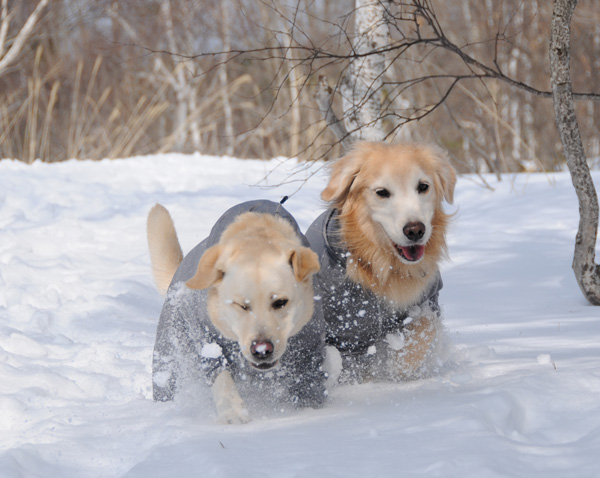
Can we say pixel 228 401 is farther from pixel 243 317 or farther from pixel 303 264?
pixel 303 264

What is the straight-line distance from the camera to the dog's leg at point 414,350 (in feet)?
10.8

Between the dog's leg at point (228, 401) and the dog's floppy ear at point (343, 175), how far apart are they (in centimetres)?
102

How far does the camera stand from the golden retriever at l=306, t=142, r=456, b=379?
10.8ft

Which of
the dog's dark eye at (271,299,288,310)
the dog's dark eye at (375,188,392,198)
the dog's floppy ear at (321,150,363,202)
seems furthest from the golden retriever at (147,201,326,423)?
the dog's dark eye at (375,188,392,198)

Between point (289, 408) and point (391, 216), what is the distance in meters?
0.94

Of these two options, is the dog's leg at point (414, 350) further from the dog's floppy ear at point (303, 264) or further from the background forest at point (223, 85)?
the background forest at point (223, 85)

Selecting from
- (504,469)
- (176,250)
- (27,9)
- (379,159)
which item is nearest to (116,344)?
(176,250)

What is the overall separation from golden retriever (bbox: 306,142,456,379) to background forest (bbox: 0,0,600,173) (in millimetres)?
5302

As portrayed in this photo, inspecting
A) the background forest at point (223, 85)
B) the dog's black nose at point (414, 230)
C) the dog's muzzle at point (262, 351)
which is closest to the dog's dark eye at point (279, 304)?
the dog's muzzle at point (262, 351)

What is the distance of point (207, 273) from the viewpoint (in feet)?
9.13

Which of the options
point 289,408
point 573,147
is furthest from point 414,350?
point 573,147

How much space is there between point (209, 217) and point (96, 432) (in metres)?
4.32

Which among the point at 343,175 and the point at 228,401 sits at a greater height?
the point at 343,175

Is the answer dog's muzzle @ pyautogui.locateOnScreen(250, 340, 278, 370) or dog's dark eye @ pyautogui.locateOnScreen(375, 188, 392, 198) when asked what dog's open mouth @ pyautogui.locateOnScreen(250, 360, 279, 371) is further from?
dog's dark eye @ pyautogui.locateOnScreen(375, 188, 392, 198)
